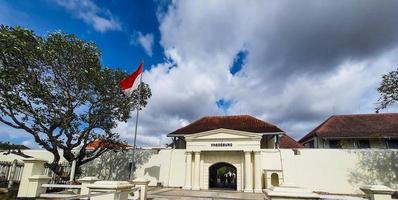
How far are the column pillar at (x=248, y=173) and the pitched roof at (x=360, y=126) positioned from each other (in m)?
7.73

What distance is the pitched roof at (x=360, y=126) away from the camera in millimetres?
21961

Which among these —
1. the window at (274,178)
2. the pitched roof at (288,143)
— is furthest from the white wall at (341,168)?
the pitched roof at (288,143)

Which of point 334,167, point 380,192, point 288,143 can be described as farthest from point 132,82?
point 288,143

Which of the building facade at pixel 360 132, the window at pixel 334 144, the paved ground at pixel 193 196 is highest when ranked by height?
the building facade at pixel 360 132

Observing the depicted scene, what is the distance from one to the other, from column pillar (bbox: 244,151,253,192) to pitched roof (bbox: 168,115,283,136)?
2641 millimetres

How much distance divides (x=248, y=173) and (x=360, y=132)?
36.7 ft

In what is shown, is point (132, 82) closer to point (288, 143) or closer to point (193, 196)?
point (193, 196)

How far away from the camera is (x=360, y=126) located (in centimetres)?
2316

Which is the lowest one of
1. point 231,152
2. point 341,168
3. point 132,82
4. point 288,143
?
point 341,168

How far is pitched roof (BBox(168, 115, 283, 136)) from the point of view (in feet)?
72.5

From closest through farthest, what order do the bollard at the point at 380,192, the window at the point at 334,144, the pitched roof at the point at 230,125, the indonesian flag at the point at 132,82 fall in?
1. the bollard at the point at 380,192
2. the indonesian flag at the point at 132,82
3. the pitched roof at the point at 230,125
4. the window at the point at 334,144

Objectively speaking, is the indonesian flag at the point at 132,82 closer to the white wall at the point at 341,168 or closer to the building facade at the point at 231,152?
the building facade at the point at 231,152

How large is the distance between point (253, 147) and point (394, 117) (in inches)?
576

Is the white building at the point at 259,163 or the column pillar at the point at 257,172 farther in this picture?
the column pillar at the point at 257,172
